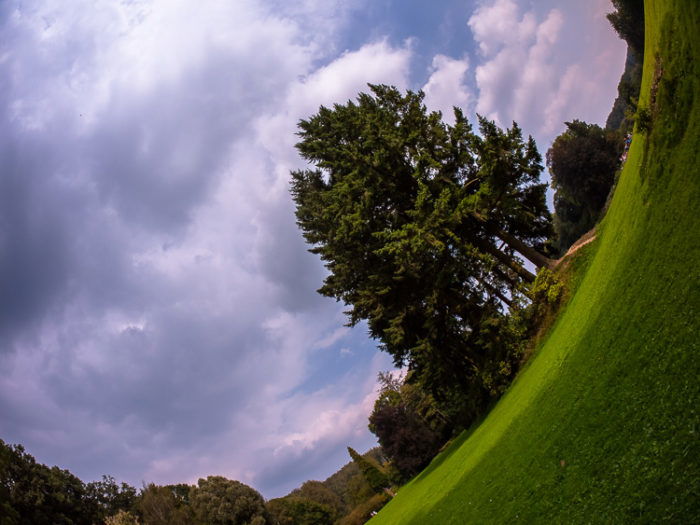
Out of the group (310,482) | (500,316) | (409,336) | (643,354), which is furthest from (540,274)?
(310,482)

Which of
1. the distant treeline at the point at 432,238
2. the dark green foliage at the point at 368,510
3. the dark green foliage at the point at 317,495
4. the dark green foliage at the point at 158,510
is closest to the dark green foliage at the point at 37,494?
the dark green foliage at the point at 158,510

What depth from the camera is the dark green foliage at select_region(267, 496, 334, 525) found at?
63.2 m

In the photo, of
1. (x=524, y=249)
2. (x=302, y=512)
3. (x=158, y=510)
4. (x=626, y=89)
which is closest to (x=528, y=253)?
(x=524, y=249)

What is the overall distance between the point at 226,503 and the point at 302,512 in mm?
18625

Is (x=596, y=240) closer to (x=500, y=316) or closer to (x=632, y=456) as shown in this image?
(x=500, y=316)

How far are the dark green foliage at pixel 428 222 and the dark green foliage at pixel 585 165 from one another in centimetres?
2052

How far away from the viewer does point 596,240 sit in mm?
18234

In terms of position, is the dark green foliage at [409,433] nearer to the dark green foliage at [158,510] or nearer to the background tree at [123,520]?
the dark green foliage at [158,510]

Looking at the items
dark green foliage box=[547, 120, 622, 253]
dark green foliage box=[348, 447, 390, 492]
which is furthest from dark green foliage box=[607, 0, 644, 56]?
dark green foliage box=[348, 447, 390, 492]

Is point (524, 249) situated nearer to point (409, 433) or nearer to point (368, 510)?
point (409, 433)

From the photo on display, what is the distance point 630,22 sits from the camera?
40.9 metres

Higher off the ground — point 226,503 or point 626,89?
point 626,89

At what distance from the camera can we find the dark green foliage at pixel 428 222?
20656mm

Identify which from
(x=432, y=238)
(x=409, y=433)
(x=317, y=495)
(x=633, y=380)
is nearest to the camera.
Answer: (x=633, y=380)
